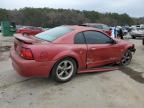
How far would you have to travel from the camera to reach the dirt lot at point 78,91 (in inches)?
187

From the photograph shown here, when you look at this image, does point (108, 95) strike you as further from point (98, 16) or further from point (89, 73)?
point (98, 16)

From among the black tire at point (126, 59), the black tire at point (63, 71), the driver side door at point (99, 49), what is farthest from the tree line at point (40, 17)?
the black tire at point (63, 71)

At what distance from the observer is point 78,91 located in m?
5.38

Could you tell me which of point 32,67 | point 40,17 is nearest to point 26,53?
point 32,67

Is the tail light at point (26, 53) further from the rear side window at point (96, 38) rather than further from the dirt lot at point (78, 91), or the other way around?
the rear side window at point (96, 38)

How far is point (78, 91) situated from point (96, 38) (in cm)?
195

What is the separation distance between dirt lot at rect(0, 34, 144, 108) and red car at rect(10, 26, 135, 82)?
345 mm

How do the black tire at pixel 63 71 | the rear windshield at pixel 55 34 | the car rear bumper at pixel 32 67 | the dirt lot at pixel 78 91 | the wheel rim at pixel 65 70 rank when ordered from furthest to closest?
the rear windshield at pixel 55 34, the wheel rim at pixel 65 70, the black tire at pixel 63 71, the car rear bumper at pixel 32 67, the dirt lot at pixel 78 91

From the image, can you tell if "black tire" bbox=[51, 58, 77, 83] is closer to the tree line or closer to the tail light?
the tail light

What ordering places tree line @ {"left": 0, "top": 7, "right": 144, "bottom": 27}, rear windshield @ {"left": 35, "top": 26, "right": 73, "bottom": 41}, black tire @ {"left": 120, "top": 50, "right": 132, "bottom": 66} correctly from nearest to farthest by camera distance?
rear windshield @ {"left": 35, "top": 26, "right": 73, "bottom": 41}, black tire @ {"left": 120, "top": 50, "right": 132, "bottom": 66}, tree line @ {"left": 0, "top": 7, "right": 144, "bottom": 27}

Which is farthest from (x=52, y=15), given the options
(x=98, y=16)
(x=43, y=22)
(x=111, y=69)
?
(x=111, y=69)

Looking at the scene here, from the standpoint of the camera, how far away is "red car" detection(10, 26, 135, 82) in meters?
5.39

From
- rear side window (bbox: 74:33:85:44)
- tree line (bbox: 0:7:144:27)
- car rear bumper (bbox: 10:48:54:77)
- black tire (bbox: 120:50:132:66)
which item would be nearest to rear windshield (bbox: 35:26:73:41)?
rear side window (bbox: 74:33:85:44)

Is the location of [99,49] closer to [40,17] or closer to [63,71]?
[63,71]
